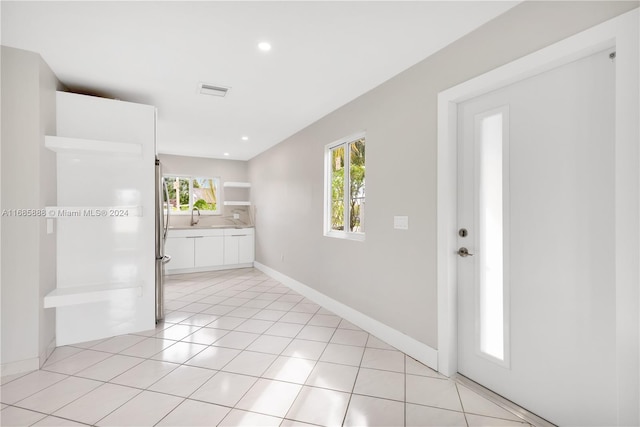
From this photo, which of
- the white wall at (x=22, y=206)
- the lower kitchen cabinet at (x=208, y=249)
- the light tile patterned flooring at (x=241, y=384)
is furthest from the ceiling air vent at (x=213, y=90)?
the lower kitchen cabinet at (x=208, y=249)

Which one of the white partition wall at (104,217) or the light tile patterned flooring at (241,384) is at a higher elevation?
the white partition wall at (104,217)

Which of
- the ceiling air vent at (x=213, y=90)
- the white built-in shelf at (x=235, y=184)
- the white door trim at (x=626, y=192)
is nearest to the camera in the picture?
the white door trim at (x=626, y=192)

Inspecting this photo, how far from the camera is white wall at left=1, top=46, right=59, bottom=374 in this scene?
2.27m

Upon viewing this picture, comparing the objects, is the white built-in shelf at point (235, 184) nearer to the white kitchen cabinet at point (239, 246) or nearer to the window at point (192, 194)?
the window at point (192, 194)

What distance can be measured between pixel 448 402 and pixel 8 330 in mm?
3216

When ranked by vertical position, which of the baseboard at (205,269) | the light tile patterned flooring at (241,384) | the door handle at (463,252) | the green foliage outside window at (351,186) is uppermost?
the green foliage outside window at (351,186)

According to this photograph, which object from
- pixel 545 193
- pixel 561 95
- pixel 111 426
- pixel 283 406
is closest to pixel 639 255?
pixel 545 193

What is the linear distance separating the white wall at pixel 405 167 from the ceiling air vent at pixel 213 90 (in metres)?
1.32

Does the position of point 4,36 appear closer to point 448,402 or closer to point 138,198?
point 138,198

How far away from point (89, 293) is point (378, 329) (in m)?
2.65

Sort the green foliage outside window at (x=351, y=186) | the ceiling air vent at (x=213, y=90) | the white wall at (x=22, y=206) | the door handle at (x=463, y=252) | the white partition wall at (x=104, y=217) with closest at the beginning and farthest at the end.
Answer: the door handle at (x=463, y=252) → the white wall at (x=22, y=206) → the white partition wall at (x=104, y=217) → the ceiling air vent at (x=213, y=90) → the green foliage outside window at (x=351, y=186)

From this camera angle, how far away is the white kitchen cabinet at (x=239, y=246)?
249 inches

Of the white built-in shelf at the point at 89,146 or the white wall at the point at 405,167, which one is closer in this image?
the white wall at the point at 405,167

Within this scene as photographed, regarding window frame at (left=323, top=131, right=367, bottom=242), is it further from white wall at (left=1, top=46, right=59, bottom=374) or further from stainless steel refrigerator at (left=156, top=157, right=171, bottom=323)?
white wall at (left=1, top=46, right=59, bottom=374)
